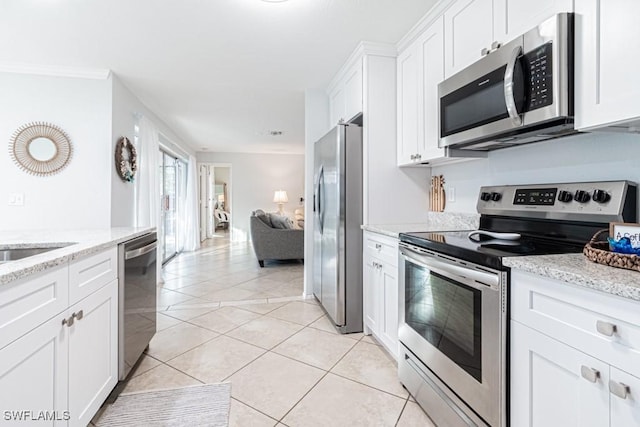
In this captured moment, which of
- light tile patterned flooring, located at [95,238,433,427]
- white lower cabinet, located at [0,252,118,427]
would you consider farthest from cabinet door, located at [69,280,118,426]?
light tile patterned flooring, located at [95,238,433,427]

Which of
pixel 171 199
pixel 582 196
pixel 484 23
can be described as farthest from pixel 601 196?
pixel 171 199

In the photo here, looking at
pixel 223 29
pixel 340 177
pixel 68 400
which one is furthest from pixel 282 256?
pixel 68 400

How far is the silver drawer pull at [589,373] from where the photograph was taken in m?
0.88

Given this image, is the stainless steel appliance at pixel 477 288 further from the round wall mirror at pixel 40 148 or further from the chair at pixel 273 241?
the chair at pixel 273 241

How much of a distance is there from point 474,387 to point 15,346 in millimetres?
1620

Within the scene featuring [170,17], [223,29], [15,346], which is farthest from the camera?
[223,29]

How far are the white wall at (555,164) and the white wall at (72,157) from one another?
10.7ft

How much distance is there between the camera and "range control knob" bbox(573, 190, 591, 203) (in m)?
1.41

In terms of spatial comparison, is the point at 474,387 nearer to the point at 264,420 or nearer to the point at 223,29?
the point at 264,420

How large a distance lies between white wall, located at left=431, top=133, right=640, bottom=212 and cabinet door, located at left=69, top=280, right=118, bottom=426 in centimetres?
232

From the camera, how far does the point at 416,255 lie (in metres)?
1.74

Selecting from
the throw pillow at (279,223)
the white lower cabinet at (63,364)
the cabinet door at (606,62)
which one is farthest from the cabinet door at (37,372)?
the throw pillow at (279,223)

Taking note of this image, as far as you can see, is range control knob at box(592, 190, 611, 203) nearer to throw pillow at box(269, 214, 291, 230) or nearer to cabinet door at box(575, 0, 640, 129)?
cabinet door at box(575, 0, 640, 129)

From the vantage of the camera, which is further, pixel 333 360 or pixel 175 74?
pixel 175 74
